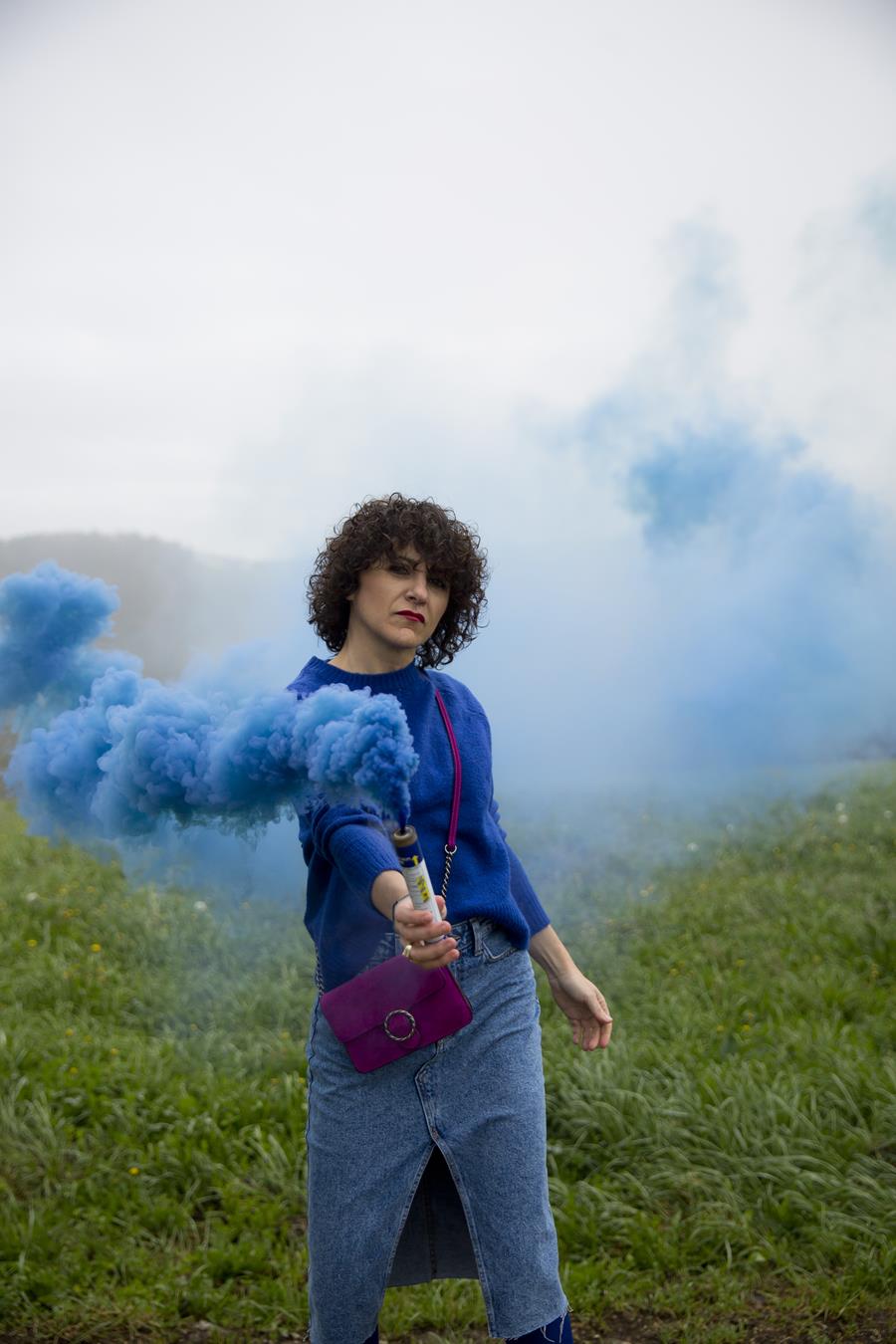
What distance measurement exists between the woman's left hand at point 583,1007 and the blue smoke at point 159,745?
76cm

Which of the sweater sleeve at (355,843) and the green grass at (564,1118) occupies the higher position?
the sweater sleeve at (355,843)

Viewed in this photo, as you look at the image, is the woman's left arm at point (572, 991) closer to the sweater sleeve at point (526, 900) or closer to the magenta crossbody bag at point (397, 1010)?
the sweater sleeve at point (526, 900)

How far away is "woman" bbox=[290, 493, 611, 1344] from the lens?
2.27 m

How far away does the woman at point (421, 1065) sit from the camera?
227 centimetres

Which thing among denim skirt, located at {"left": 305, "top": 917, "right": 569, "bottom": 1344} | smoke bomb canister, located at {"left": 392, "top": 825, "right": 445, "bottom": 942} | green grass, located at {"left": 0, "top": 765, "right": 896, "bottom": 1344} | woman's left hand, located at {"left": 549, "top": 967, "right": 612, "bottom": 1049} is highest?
smoke bomb canister, located at {"left": 392, "top": 825, "right": 445, "bottom": 942}

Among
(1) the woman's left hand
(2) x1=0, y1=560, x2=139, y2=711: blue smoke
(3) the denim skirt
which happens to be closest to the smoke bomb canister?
(3) the denim skirt

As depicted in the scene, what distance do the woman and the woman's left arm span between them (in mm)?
187

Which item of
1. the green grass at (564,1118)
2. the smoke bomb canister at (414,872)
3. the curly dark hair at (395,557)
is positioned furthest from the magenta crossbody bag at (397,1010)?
the green grass at (564,1118)

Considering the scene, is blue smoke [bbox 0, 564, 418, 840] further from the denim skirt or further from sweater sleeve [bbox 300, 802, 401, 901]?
the denim skirt

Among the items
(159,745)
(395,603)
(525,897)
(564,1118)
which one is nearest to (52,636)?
(159,745)

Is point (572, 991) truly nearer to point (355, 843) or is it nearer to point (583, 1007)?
point (583, 1007)

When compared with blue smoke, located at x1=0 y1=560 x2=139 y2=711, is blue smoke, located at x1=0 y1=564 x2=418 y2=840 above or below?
below

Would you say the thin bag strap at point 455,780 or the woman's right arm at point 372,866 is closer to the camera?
the woman's right arm at point 372,866

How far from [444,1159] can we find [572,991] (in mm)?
464
